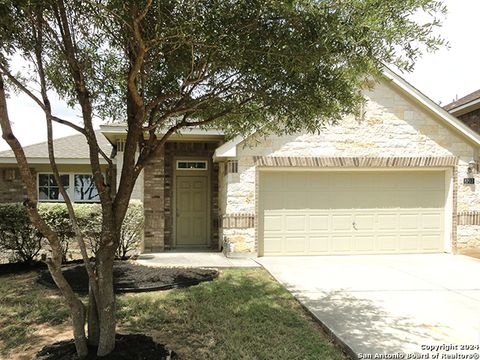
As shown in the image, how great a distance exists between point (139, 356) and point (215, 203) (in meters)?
7.88

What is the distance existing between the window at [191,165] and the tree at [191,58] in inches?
264

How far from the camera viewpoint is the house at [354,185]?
10.1 metres

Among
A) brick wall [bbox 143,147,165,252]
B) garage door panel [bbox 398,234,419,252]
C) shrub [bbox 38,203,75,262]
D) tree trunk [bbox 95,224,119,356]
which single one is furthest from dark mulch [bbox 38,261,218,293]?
garage door panel [bbox 398,234,419,252]

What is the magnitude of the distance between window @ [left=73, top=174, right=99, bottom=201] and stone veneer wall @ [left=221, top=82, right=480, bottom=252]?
16.7ft

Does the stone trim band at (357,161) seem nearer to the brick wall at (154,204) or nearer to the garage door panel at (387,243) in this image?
the garage door panel at (387,243)

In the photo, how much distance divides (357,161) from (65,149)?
32.9ft

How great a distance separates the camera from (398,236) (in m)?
10.8

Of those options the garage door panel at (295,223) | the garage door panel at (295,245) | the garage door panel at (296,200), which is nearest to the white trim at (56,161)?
the garage door panel at (296,200)

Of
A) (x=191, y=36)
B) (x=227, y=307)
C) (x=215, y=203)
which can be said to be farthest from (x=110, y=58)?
(x=215, y=203)

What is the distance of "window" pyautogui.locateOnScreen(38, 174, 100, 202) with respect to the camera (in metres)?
13.1

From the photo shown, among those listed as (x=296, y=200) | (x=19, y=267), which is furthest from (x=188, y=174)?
(x=19, y=267)

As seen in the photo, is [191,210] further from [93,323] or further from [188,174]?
[93,323]

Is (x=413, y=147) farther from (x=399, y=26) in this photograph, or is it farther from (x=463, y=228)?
(x=399, y=26)

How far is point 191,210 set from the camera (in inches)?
464
